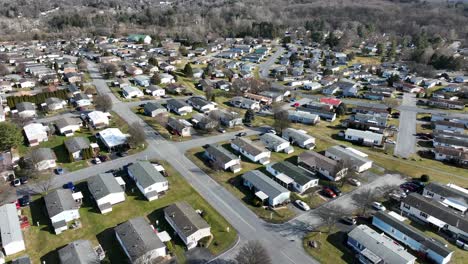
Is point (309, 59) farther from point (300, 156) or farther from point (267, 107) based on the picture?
point (300, 156)

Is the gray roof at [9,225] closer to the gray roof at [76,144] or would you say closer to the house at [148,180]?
the gray roof at [76,144]

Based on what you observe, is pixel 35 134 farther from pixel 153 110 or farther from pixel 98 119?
pixel 153 110

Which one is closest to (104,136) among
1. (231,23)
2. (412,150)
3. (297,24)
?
(412,150)

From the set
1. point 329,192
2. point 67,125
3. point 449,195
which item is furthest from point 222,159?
point 449,195

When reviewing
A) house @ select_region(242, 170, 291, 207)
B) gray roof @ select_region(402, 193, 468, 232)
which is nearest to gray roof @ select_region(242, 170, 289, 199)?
house @ select_region(242, 170, 291, 207)

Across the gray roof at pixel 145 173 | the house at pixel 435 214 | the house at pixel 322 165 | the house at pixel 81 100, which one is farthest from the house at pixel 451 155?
the house at pixel 81 100

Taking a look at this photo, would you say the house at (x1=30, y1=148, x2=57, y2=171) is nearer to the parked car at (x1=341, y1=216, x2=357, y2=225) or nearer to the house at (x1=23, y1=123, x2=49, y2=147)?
the house at (x1=23, y1=123, x2=49, y2=147)
